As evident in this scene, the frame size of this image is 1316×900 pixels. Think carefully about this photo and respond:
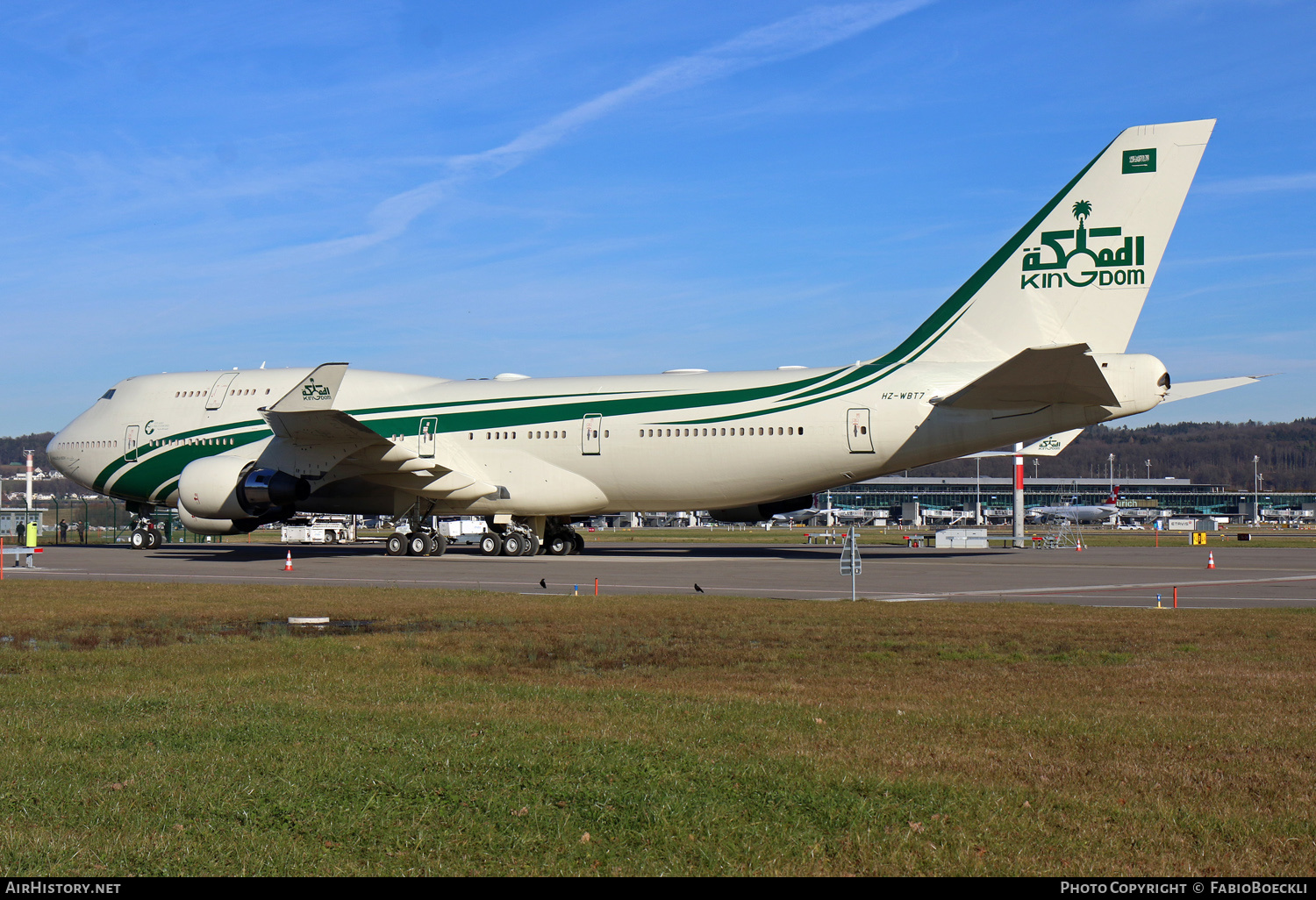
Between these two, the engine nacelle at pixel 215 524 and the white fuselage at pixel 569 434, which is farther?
the engine nacelle at pixel 215 524

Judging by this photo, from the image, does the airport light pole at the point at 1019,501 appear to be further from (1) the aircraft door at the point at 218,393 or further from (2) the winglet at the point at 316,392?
(1) the aircraft door at the point at 218,393

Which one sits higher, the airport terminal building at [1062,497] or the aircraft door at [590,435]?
the aircraft door at [590,435]

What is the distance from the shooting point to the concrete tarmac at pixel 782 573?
62.5 ft

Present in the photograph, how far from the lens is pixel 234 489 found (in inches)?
1217

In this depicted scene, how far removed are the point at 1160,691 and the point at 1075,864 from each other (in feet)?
14.9

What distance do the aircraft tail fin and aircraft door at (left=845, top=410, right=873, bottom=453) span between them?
2784mm

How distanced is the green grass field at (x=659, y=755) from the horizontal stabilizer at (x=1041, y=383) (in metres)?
12.0

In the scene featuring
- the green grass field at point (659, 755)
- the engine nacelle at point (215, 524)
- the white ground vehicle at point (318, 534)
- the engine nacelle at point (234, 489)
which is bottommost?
the white ground vehicle at point (318, 534)

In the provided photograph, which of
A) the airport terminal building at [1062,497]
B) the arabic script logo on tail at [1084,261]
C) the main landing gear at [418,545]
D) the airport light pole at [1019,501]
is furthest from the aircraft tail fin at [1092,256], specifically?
the airport terminal building at [1062,497]

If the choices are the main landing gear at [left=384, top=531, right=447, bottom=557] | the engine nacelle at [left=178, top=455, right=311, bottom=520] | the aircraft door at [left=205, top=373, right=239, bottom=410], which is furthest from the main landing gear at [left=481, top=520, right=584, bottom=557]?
the aircraft door at [left=205, top=373, right=239, bottom=410]

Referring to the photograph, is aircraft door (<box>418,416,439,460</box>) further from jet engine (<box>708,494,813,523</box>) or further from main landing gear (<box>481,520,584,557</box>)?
jet engine (<box>708,494,813,523</box>)

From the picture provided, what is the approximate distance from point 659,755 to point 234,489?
27.5 metres

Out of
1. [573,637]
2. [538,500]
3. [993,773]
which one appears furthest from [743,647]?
[538,500]

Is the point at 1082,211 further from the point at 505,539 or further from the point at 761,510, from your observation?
the point at 505,539
